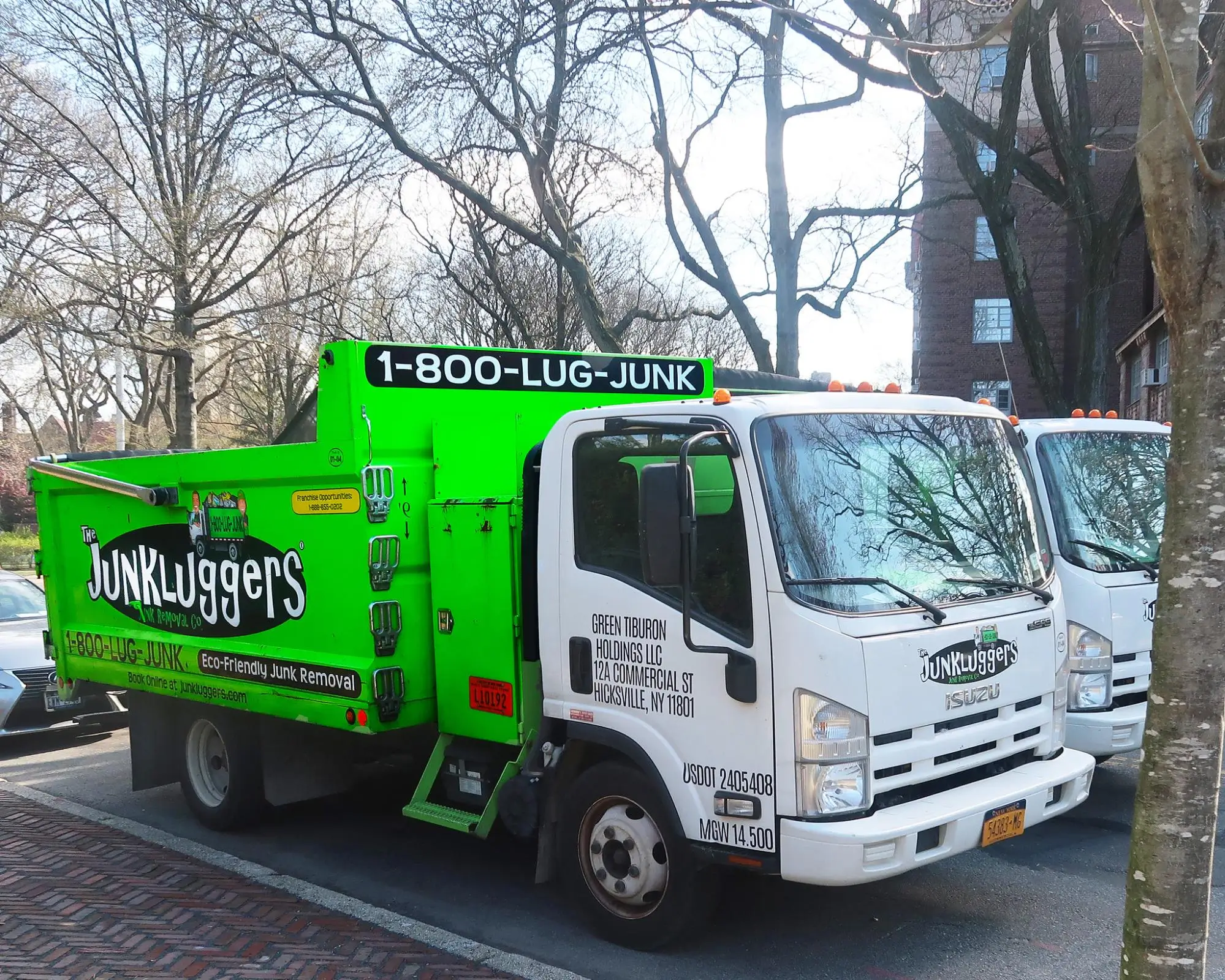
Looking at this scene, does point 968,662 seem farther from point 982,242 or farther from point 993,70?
point 982,242

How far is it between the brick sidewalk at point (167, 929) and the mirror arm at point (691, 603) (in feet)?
5.34

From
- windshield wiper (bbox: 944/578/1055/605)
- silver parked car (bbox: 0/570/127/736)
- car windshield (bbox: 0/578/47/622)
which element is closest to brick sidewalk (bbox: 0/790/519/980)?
windshield wiper (bbox: 944/578/1055/605)

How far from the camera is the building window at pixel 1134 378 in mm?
29311

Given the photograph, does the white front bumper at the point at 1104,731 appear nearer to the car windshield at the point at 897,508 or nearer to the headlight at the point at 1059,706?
the headlight at the point at 1059,706

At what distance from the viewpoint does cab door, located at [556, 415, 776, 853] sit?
4.26 metres

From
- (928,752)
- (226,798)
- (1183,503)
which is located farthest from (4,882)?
(1183,503)

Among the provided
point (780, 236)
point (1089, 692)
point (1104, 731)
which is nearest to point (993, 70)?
point (780, 236)

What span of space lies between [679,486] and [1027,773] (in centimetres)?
203

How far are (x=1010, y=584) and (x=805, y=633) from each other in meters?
1.25

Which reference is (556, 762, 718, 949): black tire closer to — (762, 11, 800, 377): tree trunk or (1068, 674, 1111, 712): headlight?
(1068, 674, 1111, 712): headlight

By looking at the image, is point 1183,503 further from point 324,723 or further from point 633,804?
point 324,723

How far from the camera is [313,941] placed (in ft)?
16.6

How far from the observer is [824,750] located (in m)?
4.11

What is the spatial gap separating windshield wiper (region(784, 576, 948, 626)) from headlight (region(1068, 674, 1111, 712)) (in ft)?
7.35
